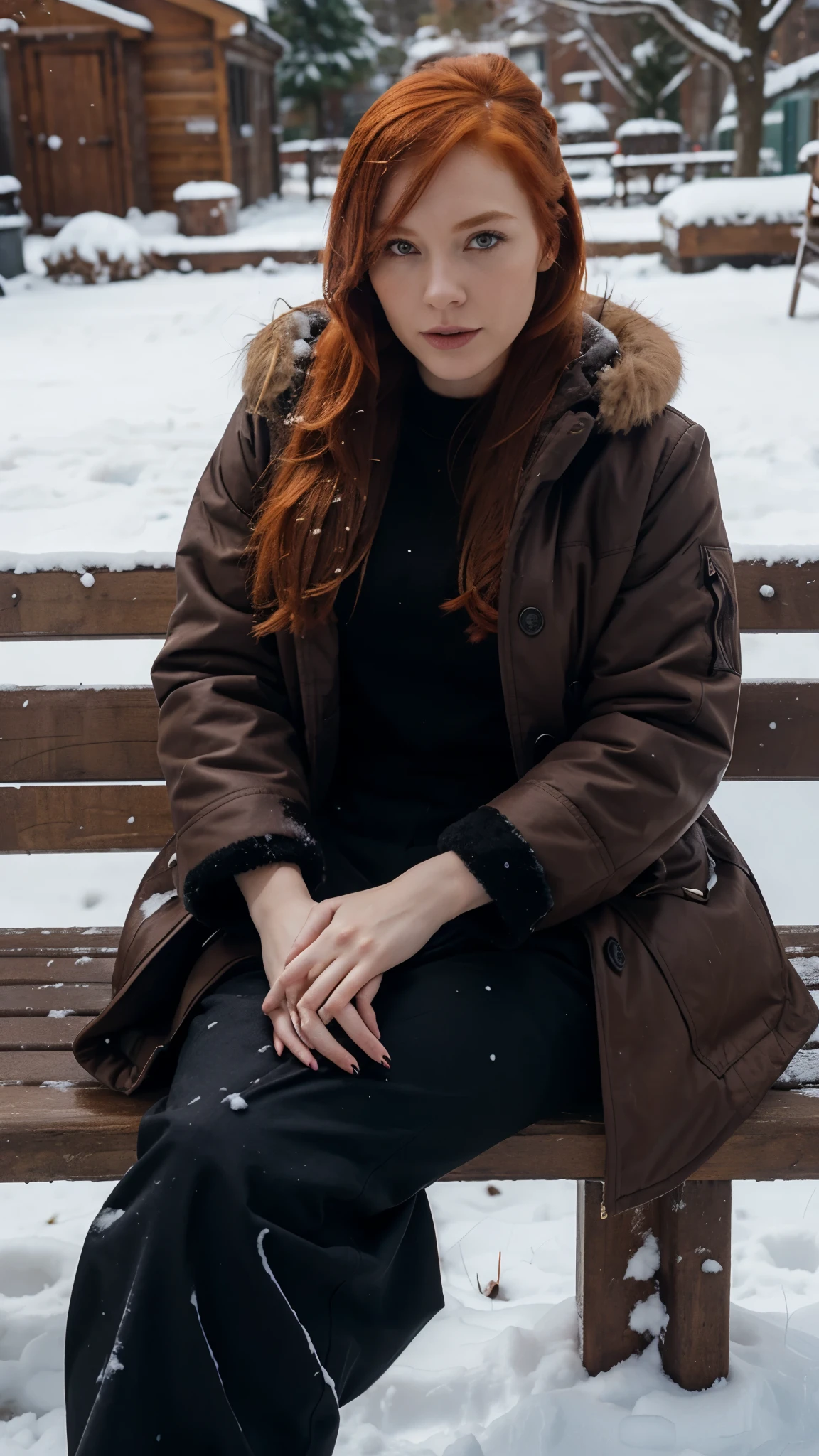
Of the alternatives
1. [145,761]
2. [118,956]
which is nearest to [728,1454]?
[118,956]

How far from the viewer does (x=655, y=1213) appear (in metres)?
2.19

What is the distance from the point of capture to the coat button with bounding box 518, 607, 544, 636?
1.94 metres

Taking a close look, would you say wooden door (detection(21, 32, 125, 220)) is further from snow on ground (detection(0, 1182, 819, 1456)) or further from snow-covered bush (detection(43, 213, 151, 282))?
snow on ground (detection(0, 1182, 819, 1456))

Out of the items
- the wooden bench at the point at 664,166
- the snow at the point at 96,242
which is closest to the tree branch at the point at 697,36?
the wooden bench at the point at 664,166

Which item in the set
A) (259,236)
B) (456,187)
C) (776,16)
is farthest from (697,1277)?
(776,16)

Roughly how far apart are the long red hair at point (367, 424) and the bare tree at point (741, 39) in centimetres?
1646

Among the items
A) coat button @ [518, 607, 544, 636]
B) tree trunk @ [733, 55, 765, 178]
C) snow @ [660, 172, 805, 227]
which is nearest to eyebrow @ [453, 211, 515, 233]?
coat button @ [518, 607, 544, 636]


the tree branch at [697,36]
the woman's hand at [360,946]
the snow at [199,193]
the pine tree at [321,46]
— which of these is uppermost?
the pine tree at [321,46]

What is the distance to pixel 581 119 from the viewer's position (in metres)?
33.4

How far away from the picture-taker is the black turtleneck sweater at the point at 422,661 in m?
2.06

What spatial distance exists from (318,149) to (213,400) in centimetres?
1951

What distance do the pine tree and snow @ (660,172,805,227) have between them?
19.3 metres

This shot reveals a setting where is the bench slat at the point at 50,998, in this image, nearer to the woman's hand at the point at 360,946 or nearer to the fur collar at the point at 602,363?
the woman's hand at the point at 360,946

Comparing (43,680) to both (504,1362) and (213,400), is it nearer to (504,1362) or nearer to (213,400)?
(504,1362)
